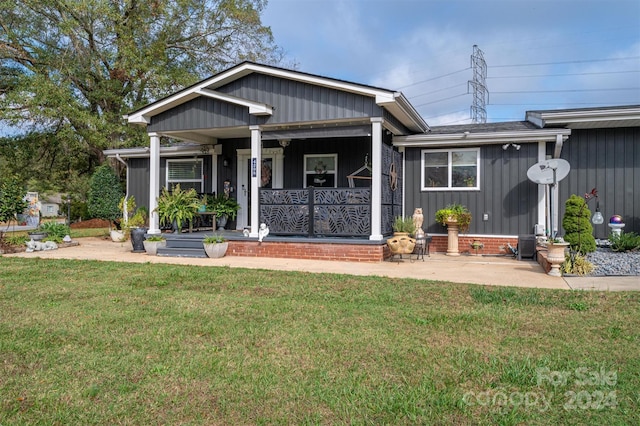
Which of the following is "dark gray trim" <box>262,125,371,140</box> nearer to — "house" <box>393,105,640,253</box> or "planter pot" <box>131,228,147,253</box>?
"house" <box>393,105,640,253</box>

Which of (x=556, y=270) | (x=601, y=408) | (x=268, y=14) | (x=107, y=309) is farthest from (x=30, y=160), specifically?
(x=601, y=408)

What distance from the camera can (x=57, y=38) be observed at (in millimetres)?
18344

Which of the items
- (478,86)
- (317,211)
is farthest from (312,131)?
(478,86)

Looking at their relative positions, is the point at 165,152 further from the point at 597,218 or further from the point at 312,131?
the point at 597,218

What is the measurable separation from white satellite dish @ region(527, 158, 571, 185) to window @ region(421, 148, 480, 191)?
1335 mm

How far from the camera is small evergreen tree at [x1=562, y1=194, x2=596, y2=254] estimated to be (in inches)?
301

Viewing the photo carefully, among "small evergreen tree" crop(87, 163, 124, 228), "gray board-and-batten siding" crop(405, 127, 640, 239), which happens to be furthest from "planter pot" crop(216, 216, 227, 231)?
"gray board-and-batten siding" crop(405, 127, 640, 239)

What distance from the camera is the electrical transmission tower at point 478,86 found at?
3022 centimetres

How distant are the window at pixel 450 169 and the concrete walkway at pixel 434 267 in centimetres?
167

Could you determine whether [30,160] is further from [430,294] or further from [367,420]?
[367,420]

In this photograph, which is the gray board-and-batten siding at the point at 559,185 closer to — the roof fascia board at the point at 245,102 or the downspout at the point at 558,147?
the downspout at the point at 558,147

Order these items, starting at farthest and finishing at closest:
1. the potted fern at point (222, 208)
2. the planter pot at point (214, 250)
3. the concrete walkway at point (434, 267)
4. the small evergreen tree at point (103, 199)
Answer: the small evergreen tree at point (103, 199) < the potted fern at point (222, 208) < the planter pot at point (214, 250) < the concrete walkway at point (434, 267)

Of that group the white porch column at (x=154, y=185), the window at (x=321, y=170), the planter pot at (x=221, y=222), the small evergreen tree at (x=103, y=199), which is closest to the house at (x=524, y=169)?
the window at (x=321, y=170)

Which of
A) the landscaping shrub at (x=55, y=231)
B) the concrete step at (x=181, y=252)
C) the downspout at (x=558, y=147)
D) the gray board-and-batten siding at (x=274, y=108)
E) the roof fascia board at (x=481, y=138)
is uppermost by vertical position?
the gray board-and-batten siding at (x=274, y=108)
